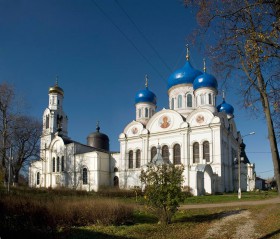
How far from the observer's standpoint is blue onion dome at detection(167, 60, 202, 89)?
43688mm

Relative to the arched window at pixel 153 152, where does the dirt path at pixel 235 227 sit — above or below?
below

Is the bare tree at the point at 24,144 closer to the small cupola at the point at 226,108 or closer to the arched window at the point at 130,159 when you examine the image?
the arched window at the point at 130,159

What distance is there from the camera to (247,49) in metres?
8.60

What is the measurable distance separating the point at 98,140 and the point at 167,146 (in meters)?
18.2

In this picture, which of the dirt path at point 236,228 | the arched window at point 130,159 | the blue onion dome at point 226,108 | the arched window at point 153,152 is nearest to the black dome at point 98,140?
the arched window at point 130,159

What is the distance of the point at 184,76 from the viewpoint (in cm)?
4397

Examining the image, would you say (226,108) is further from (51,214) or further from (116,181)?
(51,214)

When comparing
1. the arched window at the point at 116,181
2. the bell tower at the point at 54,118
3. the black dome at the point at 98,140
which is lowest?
the arched window at the point at 116,181

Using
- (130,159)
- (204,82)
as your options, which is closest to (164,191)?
(204,82)

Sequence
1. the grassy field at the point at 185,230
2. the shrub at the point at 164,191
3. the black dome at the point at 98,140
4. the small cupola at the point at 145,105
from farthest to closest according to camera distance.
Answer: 1. the black dome at the point at 98,140
2. the small cupola at the point at 145,105
3. the shrub at the point at 164,191
4. the grassy field at the point at 185,230

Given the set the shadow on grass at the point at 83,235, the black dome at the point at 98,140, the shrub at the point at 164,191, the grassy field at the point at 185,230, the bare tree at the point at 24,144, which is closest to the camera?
the shadow on grass at the point at 83,235

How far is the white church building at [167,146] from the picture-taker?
36.3 metres

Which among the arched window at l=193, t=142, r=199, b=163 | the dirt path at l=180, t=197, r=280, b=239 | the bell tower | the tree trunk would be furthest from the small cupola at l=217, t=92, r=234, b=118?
the tree trunk

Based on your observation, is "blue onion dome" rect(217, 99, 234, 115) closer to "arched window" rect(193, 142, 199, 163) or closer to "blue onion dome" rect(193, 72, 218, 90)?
"blue onion dome" rect(193, 72, 218, 90)
